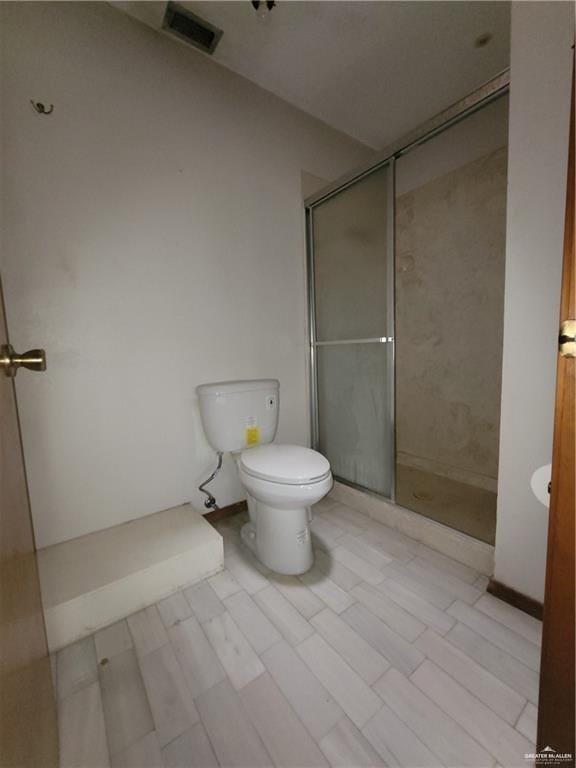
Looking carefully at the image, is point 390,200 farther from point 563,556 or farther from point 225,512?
point 225,512

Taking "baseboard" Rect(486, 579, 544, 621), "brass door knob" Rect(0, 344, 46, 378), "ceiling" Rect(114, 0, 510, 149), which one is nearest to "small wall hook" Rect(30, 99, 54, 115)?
"ceiling" Rect(114, 0, 510, 149)

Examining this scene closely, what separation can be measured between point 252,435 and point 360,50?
1.96 metres

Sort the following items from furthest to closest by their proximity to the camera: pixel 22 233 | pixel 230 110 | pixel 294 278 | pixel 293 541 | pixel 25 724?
pixel 294 278, pixel 230 110, pixel 293 541, pixel 22 233, pixel 25 724

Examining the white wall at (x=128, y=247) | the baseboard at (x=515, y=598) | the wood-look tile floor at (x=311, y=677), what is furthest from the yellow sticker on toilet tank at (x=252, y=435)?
the baseboard at (x=515, y=598)

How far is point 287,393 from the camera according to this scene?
6.43 feet

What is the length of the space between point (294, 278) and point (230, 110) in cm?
91

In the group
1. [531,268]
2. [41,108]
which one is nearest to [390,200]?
[531,268]

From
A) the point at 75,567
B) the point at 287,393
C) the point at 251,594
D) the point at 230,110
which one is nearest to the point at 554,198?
the point at 287,393

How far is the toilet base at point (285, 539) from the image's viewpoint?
1.25 m

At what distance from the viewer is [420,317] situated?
7.12ft

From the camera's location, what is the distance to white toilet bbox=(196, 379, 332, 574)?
1.19 metres

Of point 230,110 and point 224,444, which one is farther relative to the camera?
point 230,110

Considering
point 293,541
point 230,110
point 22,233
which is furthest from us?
point 230,110

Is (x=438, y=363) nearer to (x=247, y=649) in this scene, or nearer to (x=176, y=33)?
(x=247, y=649)
